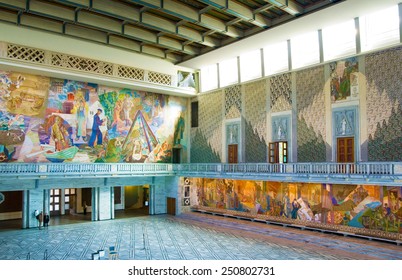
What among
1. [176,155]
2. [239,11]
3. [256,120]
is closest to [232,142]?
[256,120]

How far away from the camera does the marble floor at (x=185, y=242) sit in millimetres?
14438

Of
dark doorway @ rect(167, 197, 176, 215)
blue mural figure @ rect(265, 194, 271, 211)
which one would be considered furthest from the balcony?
dark doorway @ rect(167, 197, 176, 215)

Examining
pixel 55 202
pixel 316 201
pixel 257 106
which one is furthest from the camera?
pixel 55 202

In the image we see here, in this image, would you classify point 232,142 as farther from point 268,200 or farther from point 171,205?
point 171,205

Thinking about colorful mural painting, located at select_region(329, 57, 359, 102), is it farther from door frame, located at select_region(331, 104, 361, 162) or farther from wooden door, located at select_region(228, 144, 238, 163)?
wooden door, located at select_region(228, 144, 238, 163)

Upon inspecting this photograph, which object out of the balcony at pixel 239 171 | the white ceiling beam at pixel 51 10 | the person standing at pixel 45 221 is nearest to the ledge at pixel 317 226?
the balcony at pixel 239 171

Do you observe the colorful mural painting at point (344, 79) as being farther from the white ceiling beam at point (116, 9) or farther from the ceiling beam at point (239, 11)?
the white ceiling beam at point (116, 9)

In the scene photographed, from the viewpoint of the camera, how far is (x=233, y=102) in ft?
76.8

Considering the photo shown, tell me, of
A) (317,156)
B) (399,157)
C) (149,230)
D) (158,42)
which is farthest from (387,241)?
(158,42)

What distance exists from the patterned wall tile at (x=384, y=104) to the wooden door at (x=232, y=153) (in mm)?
Result: 8617

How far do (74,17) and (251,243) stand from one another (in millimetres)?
13652

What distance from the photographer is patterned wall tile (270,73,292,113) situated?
65.9 ft

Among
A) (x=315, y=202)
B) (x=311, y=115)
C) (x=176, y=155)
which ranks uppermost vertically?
(x=311, y=115)

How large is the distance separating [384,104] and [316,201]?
19.2 ft
